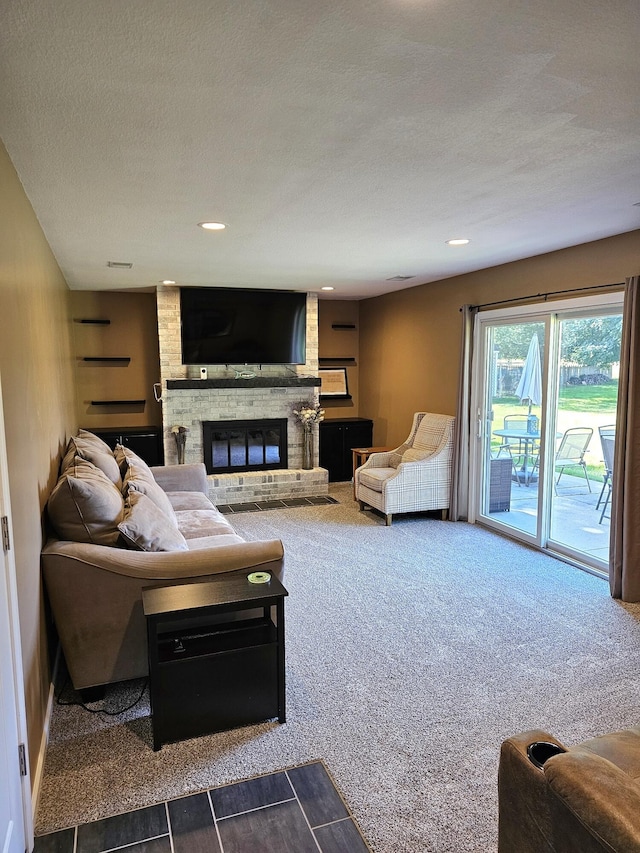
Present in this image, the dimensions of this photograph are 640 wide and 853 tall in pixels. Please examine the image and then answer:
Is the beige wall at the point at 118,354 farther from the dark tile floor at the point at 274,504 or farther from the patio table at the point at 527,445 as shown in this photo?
the patio table at the point at 527,445

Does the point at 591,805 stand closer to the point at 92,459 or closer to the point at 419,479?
the point at 92,459

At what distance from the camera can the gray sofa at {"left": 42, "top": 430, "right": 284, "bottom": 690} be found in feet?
7.82

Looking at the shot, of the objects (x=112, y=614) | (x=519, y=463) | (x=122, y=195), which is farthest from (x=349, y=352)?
(x=112, y=614)

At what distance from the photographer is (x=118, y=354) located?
679 centimetres

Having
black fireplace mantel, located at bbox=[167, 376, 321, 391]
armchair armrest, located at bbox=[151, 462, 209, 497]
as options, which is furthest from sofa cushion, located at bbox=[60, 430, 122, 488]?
black fireplace mantel, located at bbox=[167, 376, 321, 391]

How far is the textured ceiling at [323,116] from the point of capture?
138 centimetres

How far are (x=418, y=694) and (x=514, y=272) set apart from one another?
11.7 feet

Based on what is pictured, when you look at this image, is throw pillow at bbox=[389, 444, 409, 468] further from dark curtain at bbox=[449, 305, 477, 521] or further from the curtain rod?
the curtain rod

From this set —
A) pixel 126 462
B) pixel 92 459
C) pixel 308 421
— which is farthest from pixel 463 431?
pixel 92 459

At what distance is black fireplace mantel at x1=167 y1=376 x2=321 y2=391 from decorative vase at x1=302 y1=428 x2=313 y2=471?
636 millimetres

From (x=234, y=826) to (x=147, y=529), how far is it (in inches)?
50.1

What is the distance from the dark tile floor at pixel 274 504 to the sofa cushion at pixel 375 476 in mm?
690

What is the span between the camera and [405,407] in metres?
6.73

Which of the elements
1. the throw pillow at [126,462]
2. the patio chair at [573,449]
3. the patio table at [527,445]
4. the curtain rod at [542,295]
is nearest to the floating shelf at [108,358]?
the throw pillow at [126,462]
